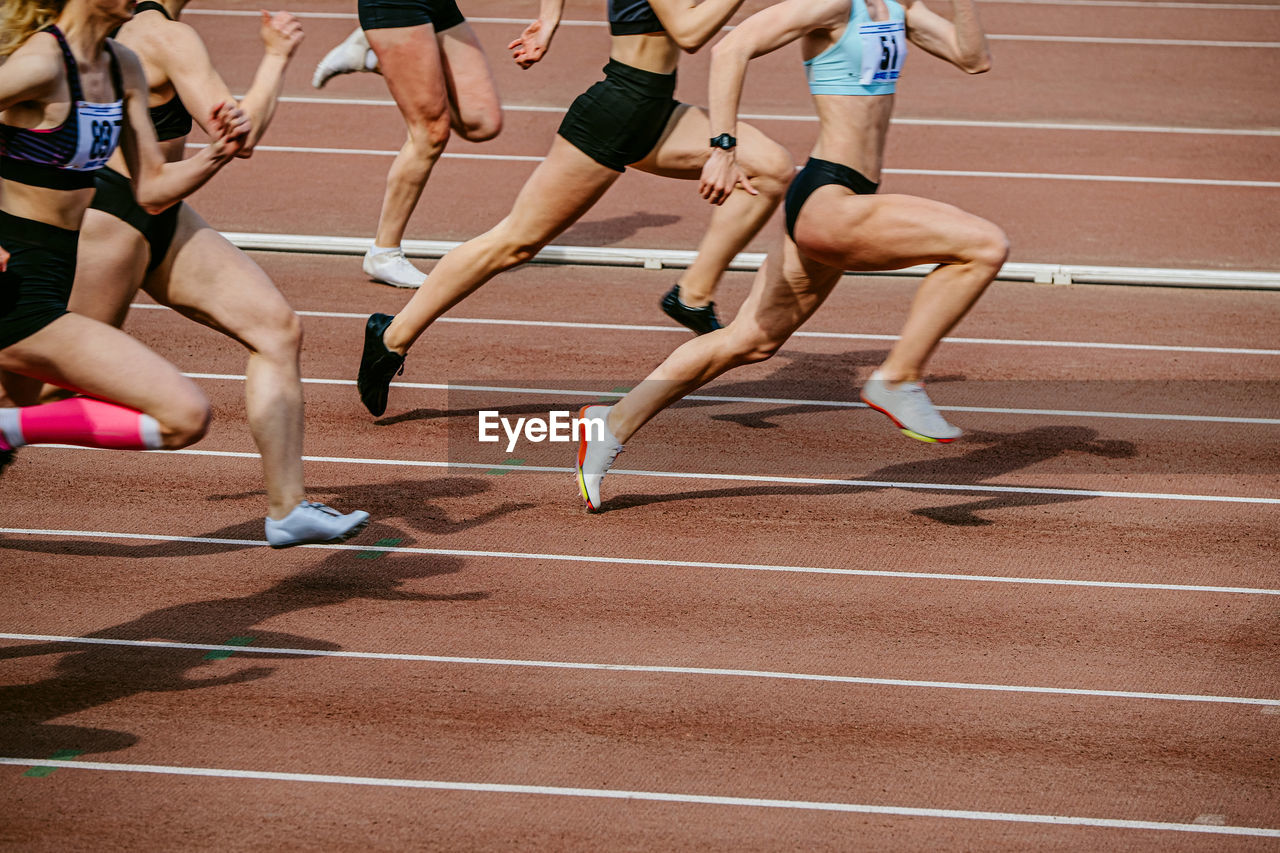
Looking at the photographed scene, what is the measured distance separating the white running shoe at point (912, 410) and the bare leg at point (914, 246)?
4cm

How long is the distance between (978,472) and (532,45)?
2826 mm

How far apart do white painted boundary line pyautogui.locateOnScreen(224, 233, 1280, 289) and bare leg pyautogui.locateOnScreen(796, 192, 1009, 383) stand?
3784 mm

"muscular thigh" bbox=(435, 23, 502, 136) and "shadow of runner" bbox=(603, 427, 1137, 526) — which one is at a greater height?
"muscular thigh" bbox=(435, 23, 502, 136)

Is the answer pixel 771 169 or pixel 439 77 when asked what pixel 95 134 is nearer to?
pixel 771 169

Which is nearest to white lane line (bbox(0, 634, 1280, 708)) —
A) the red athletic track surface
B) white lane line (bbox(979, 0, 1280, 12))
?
the red athletic track surface

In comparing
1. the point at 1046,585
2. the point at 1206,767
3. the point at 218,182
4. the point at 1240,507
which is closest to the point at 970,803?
the point at 1206,767

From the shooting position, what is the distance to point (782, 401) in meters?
7.72

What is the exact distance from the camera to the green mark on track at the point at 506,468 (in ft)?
22.2

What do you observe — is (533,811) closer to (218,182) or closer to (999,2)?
(218,182)

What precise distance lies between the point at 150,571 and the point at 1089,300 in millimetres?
6052

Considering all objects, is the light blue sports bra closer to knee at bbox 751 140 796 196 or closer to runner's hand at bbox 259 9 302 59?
knee at bbox 751 140 796 196

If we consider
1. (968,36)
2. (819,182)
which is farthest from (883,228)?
(968,36)

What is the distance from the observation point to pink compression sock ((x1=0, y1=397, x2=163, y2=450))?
14.9ft

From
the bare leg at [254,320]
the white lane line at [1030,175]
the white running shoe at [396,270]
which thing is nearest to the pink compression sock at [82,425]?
the bare leg at [254,320]
